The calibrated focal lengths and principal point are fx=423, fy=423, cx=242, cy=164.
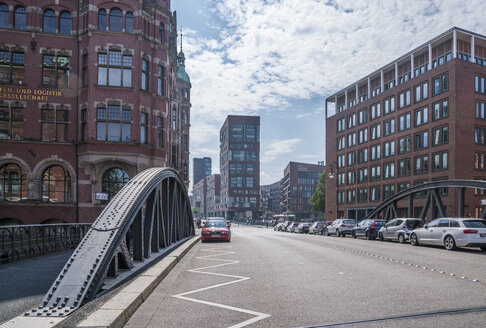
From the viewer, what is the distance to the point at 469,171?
1850 inches

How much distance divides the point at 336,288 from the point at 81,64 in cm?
2451

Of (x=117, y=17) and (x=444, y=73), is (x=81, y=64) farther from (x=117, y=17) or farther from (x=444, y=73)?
(x=444, y=73)

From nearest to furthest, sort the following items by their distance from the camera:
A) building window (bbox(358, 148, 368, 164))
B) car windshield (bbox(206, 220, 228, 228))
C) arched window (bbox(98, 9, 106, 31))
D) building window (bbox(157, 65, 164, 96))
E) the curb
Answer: the curb, car windshield (bbox(206, 220, 228, 228)), arched window (bbox(98, 9, 106, 31)), building window (bbox(157, 65, 164, 96)), building window (bbox(358, 148, 368, 164))

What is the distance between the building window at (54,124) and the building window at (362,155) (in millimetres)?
49034

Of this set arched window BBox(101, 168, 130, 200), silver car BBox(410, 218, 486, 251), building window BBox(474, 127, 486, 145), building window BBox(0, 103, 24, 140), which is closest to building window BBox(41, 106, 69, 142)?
building window BBox(0, 103, 24, 140)

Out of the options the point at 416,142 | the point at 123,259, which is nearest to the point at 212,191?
the point at 416,142

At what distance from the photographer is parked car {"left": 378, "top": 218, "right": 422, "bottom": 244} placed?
24.0 metres

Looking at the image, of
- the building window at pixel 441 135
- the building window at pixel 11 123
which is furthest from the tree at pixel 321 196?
the building window at pixel 11 123

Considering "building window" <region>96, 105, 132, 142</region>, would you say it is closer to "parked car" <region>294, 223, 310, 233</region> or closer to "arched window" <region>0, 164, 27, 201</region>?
"arched window" <region>0, 164, 27, 201</region>

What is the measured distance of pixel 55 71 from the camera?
27828 millimetres

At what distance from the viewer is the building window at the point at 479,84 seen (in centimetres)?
4866

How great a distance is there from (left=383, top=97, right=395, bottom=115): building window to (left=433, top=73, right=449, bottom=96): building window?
336 inches

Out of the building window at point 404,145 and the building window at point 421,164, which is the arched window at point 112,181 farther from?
the building window at point 404,145

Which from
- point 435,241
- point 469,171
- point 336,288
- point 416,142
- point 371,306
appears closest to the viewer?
point 371,306
